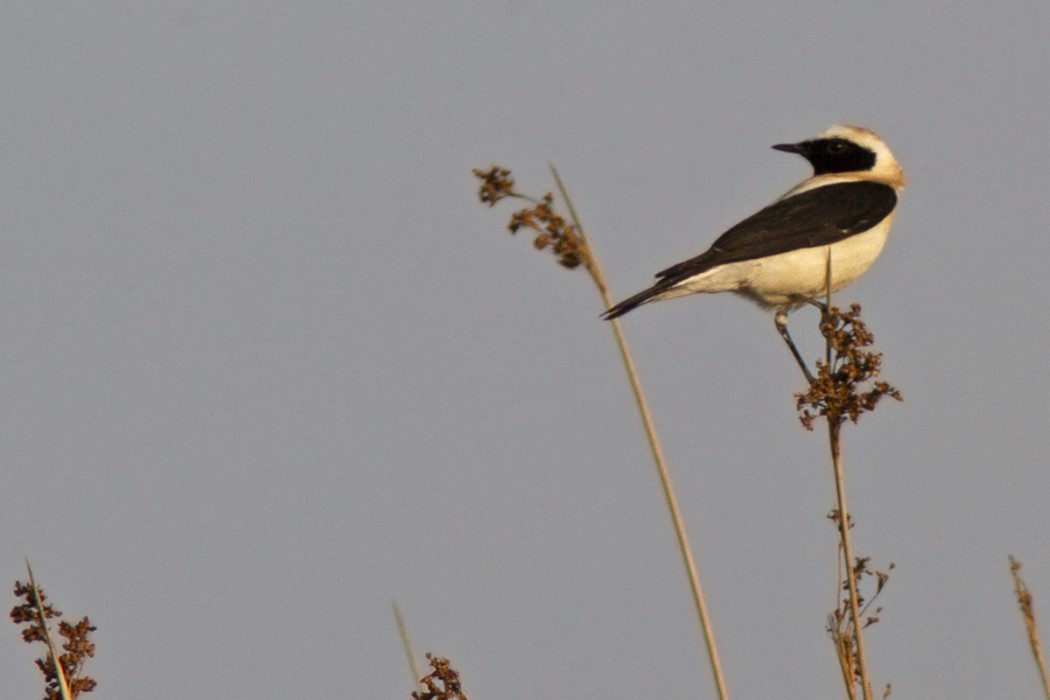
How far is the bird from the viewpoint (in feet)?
22.9

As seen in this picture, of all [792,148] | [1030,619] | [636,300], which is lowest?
[1030,619]

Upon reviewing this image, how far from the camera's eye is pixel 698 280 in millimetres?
6930

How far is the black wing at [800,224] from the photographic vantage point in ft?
23.2

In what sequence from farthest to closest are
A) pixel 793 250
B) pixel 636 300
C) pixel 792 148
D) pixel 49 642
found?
1. pixel 792 148
2. pixel 793 250
3. pixel 636 300
4. pixel 49 642

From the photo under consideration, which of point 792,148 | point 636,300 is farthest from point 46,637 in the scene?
point 792,148

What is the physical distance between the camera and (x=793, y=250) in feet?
24.2

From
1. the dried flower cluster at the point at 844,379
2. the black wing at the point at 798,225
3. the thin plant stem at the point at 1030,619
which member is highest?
the black wing at the point at 798,225

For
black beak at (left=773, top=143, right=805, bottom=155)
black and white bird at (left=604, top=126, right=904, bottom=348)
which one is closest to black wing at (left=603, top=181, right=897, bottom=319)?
black and white bird at (left=604, top=126, right=904, bottom=348)

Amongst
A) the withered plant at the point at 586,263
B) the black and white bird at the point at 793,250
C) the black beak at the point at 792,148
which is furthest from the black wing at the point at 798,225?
the withered plant at the point at 586,263

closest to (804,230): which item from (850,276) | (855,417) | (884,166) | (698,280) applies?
(850,276)

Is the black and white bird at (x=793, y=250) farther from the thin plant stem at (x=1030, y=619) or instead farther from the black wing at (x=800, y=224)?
the thin plant stem at (x=1030, y=619)

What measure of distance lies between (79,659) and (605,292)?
4.99 feet

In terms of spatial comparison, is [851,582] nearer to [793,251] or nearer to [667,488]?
[667,488]

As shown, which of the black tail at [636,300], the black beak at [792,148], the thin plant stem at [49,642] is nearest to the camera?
the thin plant stem at [49,642]
